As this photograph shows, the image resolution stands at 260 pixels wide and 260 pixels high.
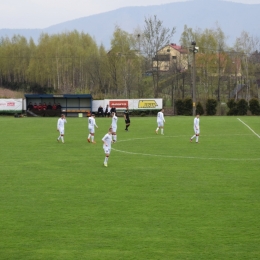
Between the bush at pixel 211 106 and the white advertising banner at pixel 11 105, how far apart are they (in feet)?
89.4

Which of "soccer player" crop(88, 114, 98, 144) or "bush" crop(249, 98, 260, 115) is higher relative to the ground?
"bush" crop(249, 98, 260, 115)

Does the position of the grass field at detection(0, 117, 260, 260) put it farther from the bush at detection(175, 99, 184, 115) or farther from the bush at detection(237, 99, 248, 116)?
the bush at detection(237, 99, 248, 116)

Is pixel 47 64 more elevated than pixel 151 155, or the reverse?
pixel 47 64

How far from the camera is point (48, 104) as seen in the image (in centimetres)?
8594

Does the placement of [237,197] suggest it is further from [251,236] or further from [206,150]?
[206,150]

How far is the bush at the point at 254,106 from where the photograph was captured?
281 feet

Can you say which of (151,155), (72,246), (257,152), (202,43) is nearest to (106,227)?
(72,246)

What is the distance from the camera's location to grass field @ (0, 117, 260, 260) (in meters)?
14.3

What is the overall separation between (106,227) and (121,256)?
8.65 ft

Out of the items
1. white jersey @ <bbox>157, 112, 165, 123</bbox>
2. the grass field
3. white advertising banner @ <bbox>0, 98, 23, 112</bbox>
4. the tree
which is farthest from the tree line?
the grass field

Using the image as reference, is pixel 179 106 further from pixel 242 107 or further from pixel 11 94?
pixel 11 94

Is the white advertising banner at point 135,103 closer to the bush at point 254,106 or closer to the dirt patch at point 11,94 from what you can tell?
the bush at point 254,106

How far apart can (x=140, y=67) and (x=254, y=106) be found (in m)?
43.0

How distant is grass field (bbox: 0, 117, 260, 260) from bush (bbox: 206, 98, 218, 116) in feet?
163
